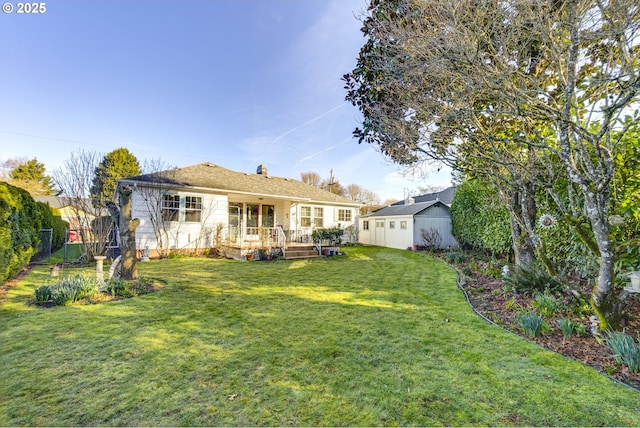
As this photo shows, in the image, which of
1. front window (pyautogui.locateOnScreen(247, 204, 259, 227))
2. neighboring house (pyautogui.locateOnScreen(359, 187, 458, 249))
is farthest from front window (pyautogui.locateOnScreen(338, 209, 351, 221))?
front window (pyautogui.locateOnScreen(247, 204, 259, 227))

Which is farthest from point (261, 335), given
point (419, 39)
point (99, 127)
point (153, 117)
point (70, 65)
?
point (99, 127)

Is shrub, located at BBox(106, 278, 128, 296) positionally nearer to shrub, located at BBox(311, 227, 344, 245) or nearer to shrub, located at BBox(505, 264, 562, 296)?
shrub, located at BBox(505, 264, 562, 296)

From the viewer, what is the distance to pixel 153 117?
51.0 feet

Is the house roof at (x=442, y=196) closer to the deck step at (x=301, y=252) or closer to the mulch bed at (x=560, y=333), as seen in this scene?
the deck step at (x=301, y=252)

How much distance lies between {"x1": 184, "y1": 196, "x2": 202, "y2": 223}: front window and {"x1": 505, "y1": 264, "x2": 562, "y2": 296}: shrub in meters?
12.5

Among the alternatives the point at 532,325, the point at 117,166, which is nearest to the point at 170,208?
the point at 532,325

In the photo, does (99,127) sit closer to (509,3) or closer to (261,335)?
(261,335)

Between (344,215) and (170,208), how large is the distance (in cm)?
1109

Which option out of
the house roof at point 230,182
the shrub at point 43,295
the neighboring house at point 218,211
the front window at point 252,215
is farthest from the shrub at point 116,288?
the front window at point 252,215

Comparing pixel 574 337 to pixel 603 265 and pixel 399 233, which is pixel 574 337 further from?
pixel 399 233

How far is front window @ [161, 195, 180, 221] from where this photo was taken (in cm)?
1199

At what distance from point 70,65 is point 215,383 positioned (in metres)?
13.9

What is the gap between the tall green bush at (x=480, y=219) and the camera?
927 cm

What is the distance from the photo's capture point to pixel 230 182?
47.6ft
